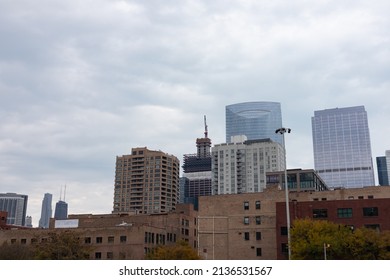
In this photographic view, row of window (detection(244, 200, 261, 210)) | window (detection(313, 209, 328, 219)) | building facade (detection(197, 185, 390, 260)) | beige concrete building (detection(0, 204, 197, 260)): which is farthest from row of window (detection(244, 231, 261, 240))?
beige concrete building (detection(0, 204, 197, 260))

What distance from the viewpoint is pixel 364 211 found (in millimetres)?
86250

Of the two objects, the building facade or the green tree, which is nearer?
the building facade

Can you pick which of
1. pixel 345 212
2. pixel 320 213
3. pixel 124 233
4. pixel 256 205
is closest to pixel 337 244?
pixel 345 212

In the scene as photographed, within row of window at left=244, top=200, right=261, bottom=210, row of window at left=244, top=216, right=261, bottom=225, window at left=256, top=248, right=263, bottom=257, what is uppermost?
row of window at left=244, top=200, right=261, bottom=210

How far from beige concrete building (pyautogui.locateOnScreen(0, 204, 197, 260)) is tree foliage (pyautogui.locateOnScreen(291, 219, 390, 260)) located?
42.9m

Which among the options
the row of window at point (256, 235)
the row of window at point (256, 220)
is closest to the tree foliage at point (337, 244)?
the row of window at point (256, 235)

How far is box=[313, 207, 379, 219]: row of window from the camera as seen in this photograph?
8550cm

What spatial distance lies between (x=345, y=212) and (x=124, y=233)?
4952cm

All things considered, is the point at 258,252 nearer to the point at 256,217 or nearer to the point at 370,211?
the point at 256,217

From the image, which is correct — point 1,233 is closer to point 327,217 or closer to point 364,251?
point 327,217

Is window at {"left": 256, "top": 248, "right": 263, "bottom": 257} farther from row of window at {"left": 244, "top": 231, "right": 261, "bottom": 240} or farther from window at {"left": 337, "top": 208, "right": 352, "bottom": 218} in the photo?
window at {"left": 337, "top": 208, "right": 352, "bottom": 218}
